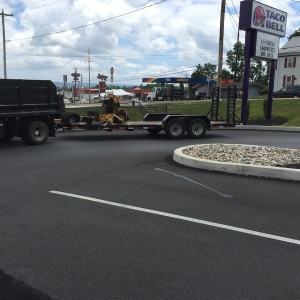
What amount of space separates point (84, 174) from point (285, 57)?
5725 cm

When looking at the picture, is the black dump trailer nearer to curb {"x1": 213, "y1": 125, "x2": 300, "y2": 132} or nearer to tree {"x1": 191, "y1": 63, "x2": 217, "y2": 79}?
curb {"x1": 213, "y1": 125, "x2": 300, "y2": 132}

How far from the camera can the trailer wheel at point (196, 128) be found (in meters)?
17.0

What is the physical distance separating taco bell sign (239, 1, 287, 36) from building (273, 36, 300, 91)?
37.5 metres

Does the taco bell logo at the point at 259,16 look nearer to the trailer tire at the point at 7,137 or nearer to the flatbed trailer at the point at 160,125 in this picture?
the flatbed trailer at the point at 160,125

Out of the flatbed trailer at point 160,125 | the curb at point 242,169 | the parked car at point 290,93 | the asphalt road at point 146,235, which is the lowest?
the asphalt road at point 146,235

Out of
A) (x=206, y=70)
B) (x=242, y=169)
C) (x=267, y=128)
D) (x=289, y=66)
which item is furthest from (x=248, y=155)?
(x=206, y=70)

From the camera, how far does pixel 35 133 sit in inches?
576

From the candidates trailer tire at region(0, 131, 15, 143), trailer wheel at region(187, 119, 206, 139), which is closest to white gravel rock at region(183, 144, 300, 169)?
trailer wheel at region(187, 119, 206, 139)

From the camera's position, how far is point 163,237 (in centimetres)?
508

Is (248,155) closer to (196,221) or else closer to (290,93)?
(196,221)

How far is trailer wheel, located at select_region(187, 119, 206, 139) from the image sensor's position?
16984mm

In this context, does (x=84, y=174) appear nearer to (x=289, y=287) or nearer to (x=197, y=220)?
(x=197, y=220)

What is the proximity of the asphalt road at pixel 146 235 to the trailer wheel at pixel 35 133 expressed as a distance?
5007mm

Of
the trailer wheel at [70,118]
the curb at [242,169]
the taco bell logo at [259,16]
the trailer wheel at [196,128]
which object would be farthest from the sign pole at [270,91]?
the curb at [242,169]
